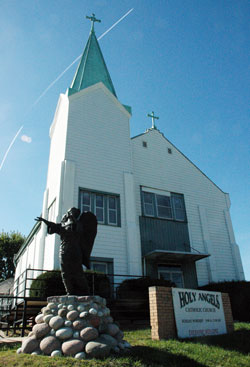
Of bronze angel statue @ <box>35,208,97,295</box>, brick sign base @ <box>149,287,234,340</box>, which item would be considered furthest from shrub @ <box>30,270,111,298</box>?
bronze angel statue @ <box>35,208,97,295</box>

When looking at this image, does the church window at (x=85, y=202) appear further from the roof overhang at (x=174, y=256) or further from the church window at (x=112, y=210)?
the roof overhang at (x=174, y=256)

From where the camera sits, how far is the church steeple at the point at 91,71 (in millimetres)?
17803

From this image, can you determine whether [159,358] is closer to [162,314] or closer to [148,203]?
[162,314]

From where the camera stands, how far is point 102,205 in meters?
14.5

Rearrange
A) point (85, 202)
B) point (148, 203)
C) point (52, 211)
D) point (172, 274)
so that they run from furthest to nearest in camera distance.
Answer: point (148, 203)
point (172, 274)
point (52, 211)
point (85, 202)

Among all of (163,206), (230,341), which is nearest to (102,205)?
(163,206)

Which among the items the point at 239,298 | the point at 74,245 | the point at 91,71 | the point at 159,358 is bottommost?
the point at 159,358

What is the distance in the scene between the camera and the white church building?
547 inches

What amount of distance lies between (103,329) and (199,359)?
177cm

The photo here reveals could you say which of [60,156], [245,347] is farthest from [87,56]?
[245,347]

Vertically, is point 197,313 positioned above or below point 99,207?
below

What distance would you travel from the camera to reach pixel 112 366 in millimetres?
4488

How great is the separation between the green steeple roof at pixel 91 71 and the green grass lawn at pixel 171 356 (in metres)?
13.4

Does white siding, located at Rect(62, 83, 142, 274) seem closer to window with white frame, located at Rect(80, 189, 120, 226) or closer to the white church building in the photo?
the white church building
